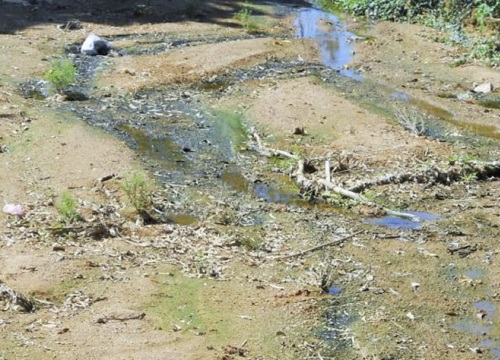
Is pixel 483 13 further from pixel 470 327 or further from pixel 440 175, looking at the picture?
pixel 470 327

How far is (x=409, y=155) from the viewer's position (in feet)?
31.1

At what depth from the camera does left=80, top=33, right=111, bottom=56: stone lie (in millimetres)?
13758

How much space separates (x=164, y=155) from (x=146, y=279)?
3.32 metres

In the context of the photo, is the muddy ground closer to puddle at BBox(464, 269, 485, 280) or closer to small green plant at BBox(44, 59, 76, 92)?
puddle at BBox(464, 269, 485, 280)

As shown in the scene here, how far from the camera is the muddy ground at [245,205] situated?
6.02m

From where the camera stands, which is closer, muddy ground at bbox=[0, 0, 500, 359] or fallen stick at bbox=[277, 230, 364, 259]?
muddy ground at bbox=[0, 0, 500, 359]

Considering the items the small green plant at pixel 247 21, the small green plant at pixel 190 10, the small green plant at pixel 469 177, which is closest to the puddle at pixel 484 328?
the small green plant at pixel 469 177

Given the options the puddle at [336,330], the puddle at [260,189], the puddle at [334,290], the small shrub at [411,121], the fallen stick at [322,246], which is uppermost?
the small shrub at [411,121]

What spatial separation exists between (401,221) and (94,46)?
7.66 meters

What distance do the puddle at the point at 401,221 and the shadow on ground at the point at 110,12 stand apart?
9.52 meters

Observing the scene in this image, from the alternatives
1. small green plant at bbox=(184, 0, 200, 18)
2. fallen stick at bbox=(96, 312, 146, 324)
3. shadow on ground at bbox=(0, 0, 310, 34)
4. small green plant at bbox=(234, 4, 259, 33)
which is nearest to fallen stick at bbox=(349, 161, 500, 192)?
fallen stick at bbox=(96, 312, 146, 324)

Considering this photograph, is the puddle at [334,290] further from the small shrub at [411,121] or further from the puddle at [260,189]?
the small shrub at [411,121]

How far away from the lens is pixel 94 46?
13.8 meters

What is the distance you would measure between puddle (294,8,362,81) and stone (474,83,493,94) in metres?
1.91
